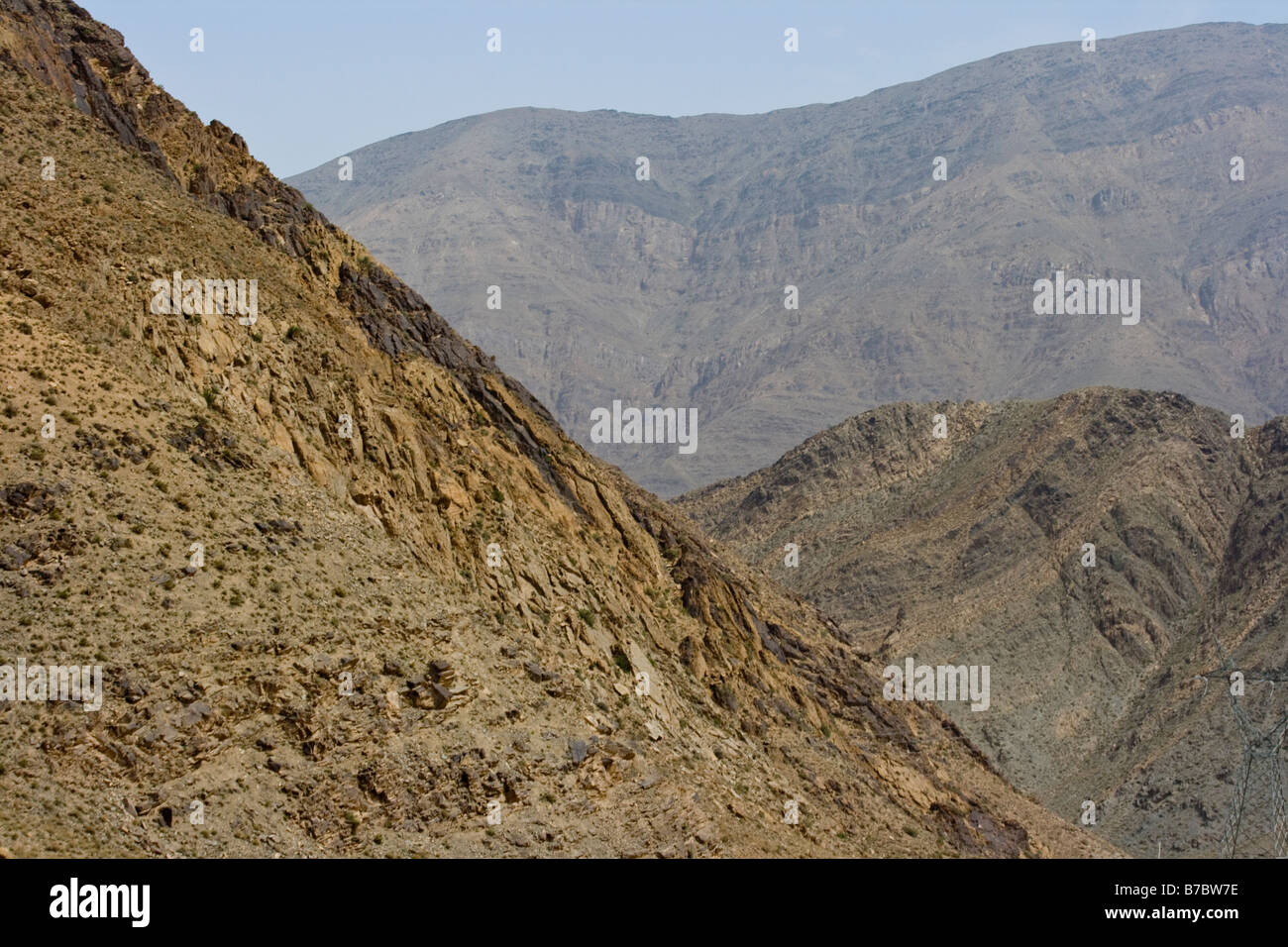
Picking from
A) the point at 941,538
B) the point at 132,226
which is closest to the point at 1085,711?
the point at 941,538

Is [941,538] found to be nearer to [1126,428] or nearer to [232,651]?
[1126,428]

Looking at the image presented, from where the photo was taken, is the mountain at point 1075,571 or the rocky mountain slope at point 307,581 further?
the mountain at point 1075,571

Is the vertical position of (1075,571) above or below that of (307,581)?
below

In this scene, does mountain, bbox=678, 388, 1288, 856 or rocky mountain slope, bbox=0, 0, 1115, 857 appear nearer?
rocky mountain slope, bbox=0, 0, 1115, 857

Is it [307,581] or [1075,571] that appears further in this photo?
[1075,571]
